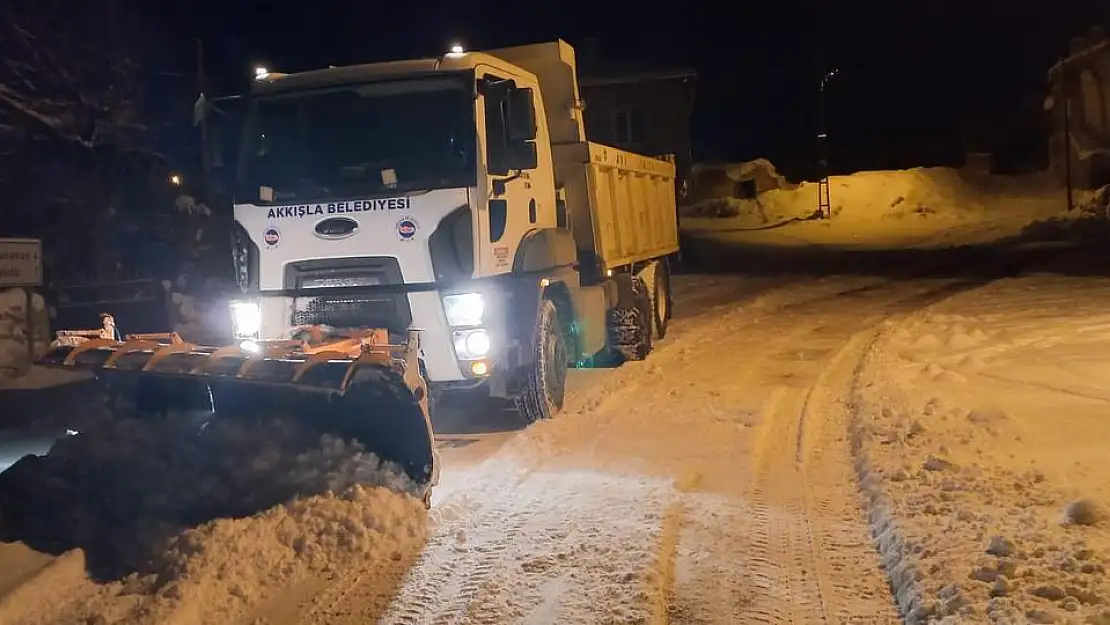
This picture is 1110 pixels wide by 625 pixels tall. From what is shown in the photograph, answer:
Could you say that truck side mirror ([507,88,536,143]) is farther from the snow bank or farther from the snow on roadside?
the snow bank

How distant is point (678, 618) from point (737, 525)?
137 centimetres

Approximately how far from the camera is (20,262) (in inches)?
510

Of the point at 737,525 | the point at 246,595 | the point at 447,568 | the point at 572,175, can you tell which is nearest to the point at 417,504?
the point at 447,568

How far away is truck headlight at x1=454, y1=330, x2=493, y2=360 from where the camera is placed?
25.7 ft

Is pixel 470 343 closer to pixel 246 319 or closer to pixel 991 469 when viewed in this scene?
pixel 246 319

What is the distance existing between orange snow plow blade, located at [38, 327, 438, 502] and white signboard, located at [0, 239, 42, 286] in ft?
20.6

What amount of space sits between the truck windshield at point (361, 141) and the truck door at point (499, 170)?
0.20 metres

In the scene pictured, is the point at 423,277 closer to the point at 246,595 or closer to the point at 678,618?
the point at 246,595

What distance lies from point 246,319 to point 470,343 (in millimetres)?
1897

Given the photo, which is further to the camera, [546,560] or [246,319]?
[246,319]

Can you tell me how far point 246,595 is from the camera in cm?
512

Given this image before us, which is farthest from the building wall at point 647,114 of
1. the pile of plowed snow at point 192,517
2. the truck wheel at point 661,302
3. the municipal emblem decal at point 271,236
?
the pile of plowed snow at point 192,517

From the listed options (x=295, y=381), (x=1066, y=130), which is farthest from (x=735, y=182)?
(x=295, y=381)

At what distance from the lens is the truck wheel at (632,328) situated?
12.0 metres
